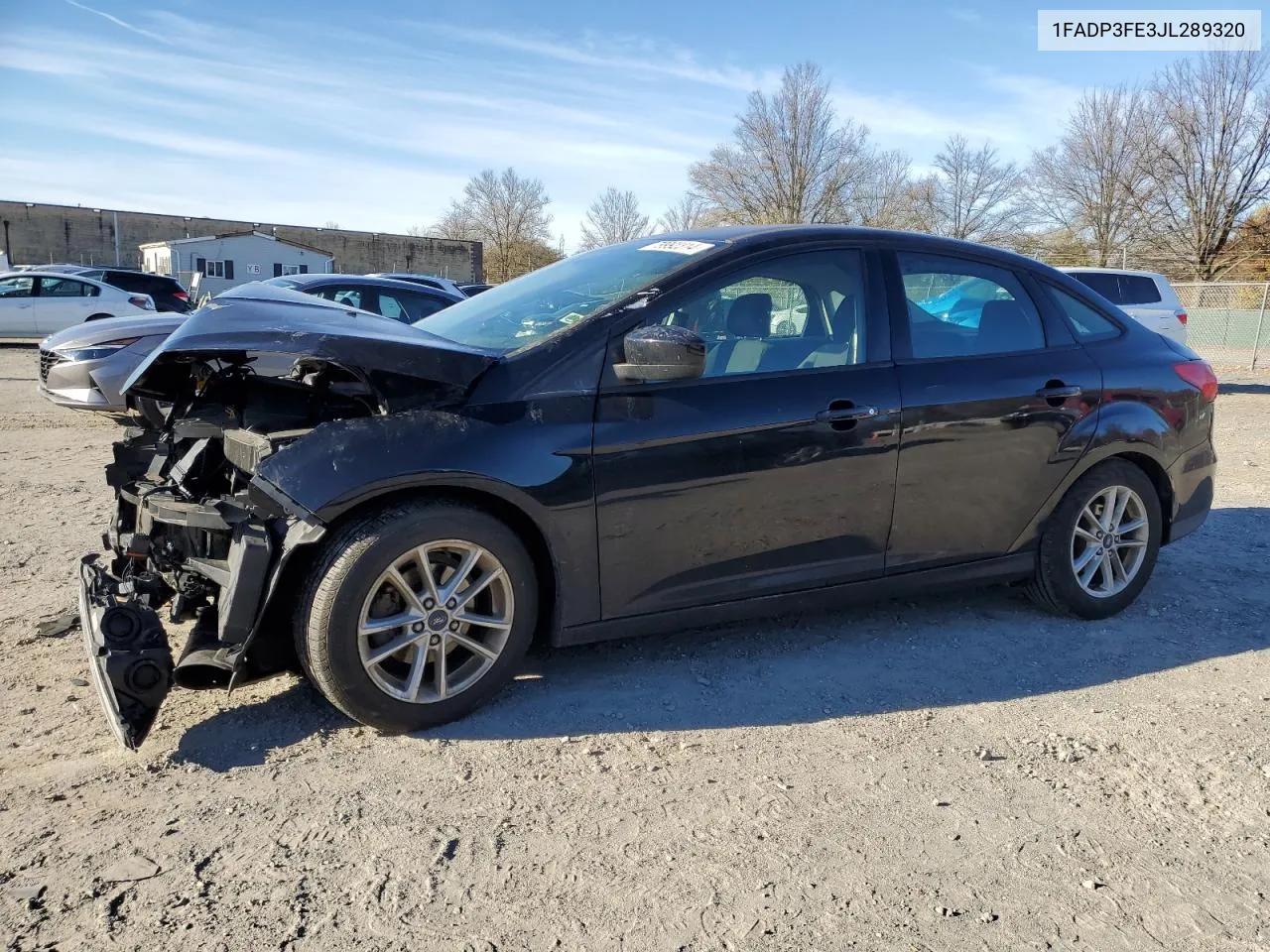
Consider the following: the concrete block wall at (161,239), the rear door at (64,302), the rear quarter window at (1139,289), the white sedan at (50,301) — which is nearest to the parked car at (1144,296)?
the rear quarter window at (1139,289)

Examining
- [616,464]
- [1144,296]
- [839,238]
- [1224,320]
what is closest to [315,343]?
[616,464]

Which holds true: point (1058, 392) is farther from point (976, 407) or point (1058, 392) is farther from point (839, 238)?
point (839, 238)

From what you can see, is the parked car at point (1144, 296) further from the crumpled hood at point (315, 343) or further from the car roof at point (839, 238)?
the crumpled hood at point (315, 343)

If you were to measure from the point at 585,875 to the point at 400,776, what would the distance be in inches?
29.5

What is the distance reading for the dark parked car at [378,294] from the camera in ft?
34.1

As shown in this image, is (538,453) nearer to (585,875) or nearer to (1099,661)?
(585,875)

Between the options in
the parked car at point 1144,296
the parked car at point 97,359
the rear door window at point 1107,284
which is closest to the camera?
the parked car at point 97,359

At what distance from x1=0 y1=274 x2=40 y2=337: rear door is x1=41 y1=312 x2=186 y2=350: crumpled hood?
12610 mm

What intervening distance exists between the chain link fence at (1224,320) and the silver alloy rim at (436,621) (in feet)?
82.9

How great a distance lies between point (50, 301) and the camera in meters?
19.6

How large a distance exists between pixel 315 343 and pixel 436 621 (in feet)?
3.21

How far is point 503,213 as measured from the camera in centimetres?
7019

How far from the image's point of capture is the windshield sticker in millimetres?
3757

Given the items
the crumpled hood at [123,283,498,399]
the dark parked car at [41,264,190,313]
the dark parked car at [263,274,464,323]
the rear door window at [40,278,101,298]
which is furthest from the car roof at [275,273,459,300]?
the dark parked car at [41,264,190,313]
